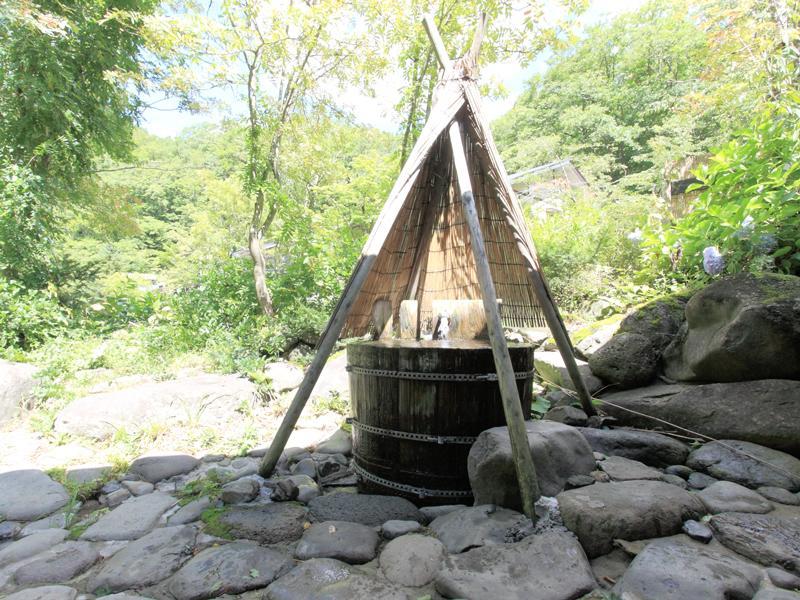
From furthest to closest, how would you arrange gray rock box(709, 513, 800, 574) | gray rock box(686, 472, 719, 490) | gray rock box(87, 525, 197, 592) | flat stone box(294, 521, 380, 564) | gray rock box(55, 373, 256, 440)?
gray rock box(55, 373, 256, 440) → gray rock box(686, 472, 719, 490) → flat stone box(294, 521, 380, 564) → gray rock box(87, 525, 197, 592) → gray rock box(709, 513, 800, 574)

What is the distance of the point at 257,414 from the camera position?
476 cm

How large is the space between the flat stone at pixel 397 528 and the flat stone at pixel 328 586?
1.23ft

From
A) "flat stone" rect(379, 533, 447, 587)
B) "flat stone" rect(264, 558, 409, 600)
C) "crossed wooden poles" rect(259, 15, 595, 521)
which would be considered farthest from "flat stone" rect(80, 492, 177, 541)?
"flat stone" rect(379, 533, 447, 587)

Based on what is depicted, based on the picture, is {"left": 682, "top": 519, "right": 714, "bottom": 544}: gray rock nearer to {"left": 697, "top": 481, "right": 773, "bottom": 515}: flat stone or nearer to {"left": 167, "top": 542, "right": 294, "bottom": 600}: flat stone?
{"left": 697, "top": 481, "right": 773, "bottom": 515}: flat stone

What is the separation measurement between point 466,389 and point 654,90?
976 inches

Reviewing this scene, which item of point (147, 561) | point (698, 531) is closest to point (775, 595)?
point (698, 531)

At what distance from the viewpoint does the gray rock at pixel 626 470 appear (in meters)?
2.66

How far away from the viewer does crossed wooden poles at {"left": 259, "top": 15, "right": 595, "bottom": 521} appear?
2637mm

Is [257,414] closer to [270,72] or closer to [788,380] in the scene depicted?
[788,380]

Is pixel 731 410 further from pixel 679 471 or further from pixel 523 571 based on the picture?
pixel 523 571

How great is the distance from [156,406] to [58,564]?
7.60 feet

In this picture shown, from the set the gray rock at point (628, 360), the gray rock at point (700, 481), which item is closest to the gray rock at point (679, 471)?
the gray rock at point (700, 481)

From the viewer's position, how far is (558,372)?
14.9 ft

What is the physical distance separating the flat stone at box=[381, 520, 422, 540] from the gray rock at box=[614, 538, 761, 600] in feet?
3.32
